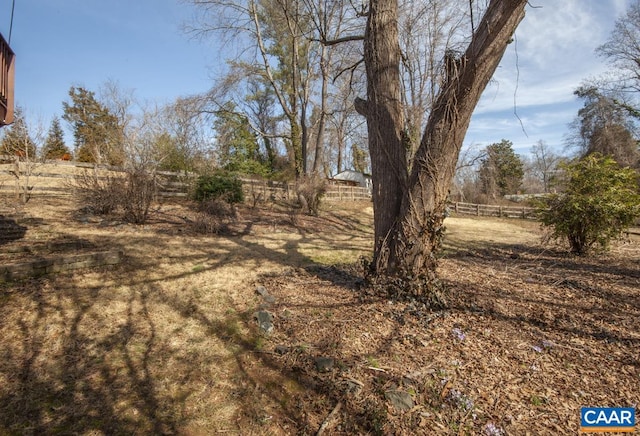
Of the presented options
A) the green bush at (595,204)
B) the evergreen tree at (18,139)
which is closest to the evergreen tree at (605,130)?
the green bush at (595,204)

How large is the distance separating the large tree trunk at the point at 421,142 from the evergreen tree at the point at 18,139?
36.2 ft

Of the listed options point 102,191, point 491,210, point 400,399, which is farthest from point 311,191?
point 491,210

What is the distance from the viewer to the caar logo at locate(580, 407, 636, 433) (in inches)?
78.9

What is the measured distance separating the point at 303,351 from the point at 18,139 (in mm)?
11937

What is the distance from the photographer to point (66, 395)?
2.27 m

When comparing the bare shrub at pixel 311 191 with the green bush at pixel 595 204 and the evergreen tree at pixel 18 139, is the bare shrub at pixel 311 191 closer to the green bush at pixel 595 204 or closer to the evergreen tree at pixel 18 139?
the green bush at pixel 595 204

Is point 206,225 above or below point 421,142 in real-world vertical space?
below

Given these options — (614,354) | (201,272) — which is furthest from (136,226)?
(614,354)

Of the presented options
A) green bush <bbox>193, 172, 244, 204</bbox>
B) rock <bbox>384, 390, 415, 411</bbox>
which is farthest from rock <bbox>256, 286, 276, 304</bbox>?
green bush <bbox>193, 172, 244, 204</bbox>

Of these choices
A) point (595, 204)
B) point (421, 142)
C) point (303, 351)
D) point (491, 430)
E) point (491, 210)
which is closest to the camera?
point (491, 430)

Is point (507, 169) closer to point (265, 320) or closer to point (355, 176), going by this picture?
point (355, 176)

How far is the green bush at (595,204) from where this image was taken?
6.15 m

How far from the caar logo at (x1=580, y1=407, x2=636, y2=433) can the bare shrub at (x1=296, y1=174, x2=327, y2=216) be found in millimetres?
10578

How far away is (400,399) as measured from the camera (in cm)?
221
